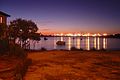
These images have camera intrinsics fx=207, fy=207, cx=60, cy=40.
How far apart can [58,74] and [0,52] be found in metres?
9.28

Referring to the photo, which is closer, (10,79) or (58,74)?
(10,79)

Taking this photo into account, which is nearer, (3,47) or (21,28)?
(3,47)

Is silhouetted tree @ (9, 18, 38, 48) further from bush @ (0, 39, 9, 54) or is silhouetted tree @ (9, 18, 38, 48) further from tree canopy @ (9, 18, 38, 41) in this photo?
bush @ (0, 39, 9, 54)

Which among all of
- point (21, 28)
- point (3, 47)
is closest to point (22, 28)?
point (21, 28)

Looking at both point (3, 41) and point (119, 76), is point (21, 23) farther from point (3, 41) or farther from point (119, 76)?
point (119, 76)

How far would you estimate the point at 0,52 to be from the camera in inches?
837

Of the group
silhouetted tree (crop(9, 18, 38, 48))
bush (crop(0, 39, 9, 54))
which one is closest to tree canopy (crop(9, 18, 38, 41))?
silhouetted tree (crop(9, 18, 38, 48))

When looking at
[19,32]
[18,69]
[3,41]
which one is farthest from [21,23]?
[18,69]

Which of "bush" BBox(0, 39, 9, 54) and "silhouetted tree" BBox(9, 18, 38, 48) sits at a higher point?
"silhouetted tree" BBox(9, 18, 38, 48)

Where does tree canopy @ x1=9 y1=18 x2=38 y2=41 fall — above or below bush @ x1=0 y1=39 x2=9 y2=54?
above

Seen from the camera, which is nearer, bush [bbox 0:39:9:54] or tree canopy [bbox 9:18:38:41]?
bush [bbox 0:39:9:54]

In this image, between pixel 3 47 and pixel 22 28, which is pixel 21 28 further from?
pixel 3 47

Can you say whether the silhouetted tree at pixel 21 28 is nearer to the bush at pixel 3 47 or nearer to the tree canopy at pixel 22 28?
the tree canopy at pixel 22 28

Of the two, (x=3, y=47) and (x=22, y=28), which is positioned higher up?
(x=22, y=28)
